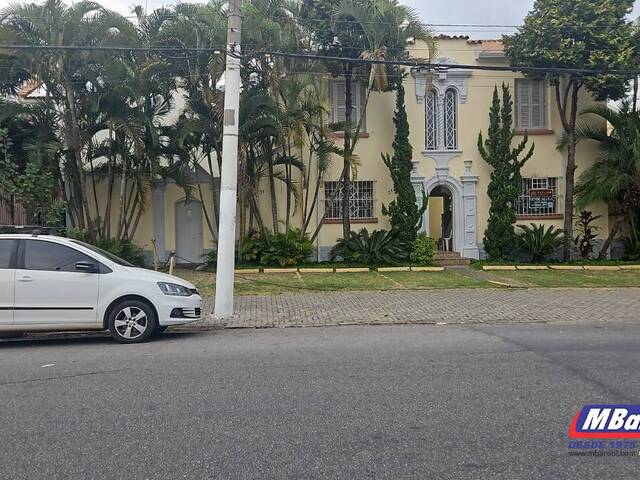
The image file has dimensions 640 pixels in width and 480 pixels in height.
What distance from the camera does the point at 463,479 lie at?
3703 millimetres

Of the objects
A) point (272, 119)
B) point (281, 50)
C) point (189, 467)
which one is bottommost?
point (189, 467)

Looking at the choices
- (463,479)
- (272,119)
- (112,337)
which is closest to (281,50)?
(272,119)

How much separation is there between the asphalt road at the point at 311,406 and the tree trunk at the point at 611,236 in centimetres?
1148

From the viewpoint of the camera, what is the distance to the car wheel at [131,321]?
27.1ft

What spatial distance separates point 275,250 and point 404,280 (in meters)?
4.25

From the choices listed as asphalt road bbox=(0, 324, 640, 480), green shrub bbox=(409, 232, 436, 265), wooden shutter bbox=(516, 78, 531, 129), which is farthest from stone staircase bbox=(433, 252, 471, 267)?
asphalt road bbox=(0, 324, 640, 480)

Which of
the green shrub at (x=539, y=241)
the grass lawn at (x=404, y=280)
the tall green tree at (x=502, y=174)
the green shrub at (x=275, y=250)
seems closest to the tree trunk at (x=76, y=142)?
the grass lawn at (x=404, y=280)

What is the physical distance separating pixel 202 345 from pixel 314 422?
3780mm

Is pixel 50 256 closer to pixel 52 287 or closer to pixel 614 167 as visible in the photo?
pixel 52 287

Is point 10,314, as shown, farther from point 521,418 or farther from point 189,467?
point 521,418

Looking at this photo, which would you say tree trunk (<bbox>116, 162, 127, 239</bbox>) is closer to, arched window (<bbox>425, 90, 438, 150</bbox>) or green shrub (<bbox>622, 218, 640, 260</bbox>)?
arched window (<bbox>425, 90, 438, 150</bbox>)

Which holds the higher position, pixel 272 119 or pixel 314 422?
pixel 272 119

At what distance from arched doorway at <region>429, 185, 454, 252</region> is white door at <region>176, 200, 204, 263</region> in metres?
8.10

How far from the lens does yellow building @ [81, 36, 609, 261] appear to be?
19312 millimetres
